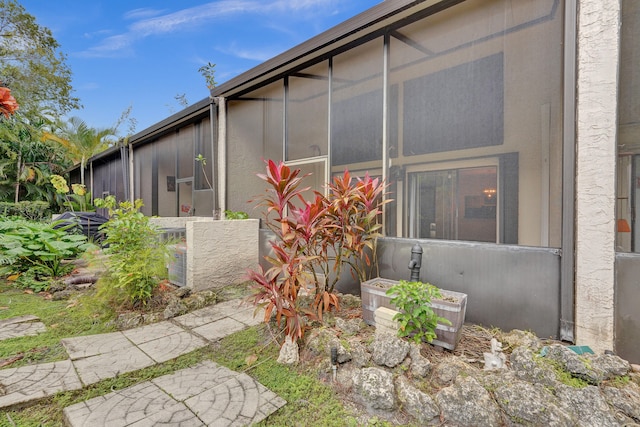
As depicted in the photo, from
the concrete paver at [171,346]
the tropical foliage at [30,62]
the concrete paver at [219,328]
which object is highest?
the tropical foliage at [30,62]

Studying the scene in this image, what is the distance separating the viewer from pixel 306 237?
2.71 metres

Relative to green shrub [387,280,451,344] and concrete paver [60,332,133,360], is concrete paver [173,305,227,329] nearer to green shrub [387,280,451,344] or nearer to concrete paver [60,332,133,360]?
concrete paver [60,332,133,360]

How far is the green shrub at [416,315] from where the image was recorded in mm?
2236

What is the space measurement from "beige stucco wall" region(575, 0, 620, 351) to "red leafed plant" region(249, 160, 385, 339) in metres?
1.67

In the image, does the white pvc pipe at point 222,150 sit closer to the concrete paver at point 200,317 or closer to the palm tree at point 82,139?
the concrete paver at point 200,317

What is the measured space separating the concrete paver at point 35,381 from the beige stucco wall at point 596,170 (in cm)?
378

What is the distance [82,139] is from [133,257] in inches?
505

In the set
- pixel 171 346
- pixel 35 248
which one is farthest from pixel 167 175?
pixel 171 346

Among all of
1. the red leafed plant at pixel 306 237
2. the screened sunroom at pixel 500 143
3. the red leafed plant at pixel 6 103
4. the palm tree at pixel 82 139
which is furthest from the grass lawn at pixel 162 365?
the palm tree at pixel 82 139

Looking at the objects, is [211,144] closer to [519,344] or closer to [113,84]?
[519,344]

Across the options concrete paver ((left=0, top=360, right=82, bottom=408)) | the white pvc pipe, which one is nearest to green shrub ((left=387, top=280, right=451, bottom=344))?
concrete paver ((left=0, top=360, right=82, bottom=408))

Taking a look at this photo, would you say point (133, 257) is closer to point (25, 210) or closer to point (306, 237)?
point (306, 237)

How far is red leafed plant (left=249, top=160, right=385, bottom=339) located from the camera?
8.01 ft

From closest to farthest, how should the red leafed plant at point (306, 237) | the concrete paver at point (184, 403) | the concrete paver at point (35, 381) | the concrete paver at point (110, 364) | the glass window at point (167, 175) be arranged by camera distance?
the concrete paver at point (184, 403), the concrete paver at point (35, 381), the concrete paver at point (110, 364), the red leafed plant at point (306, 237), the glass window at point (167, 175)
